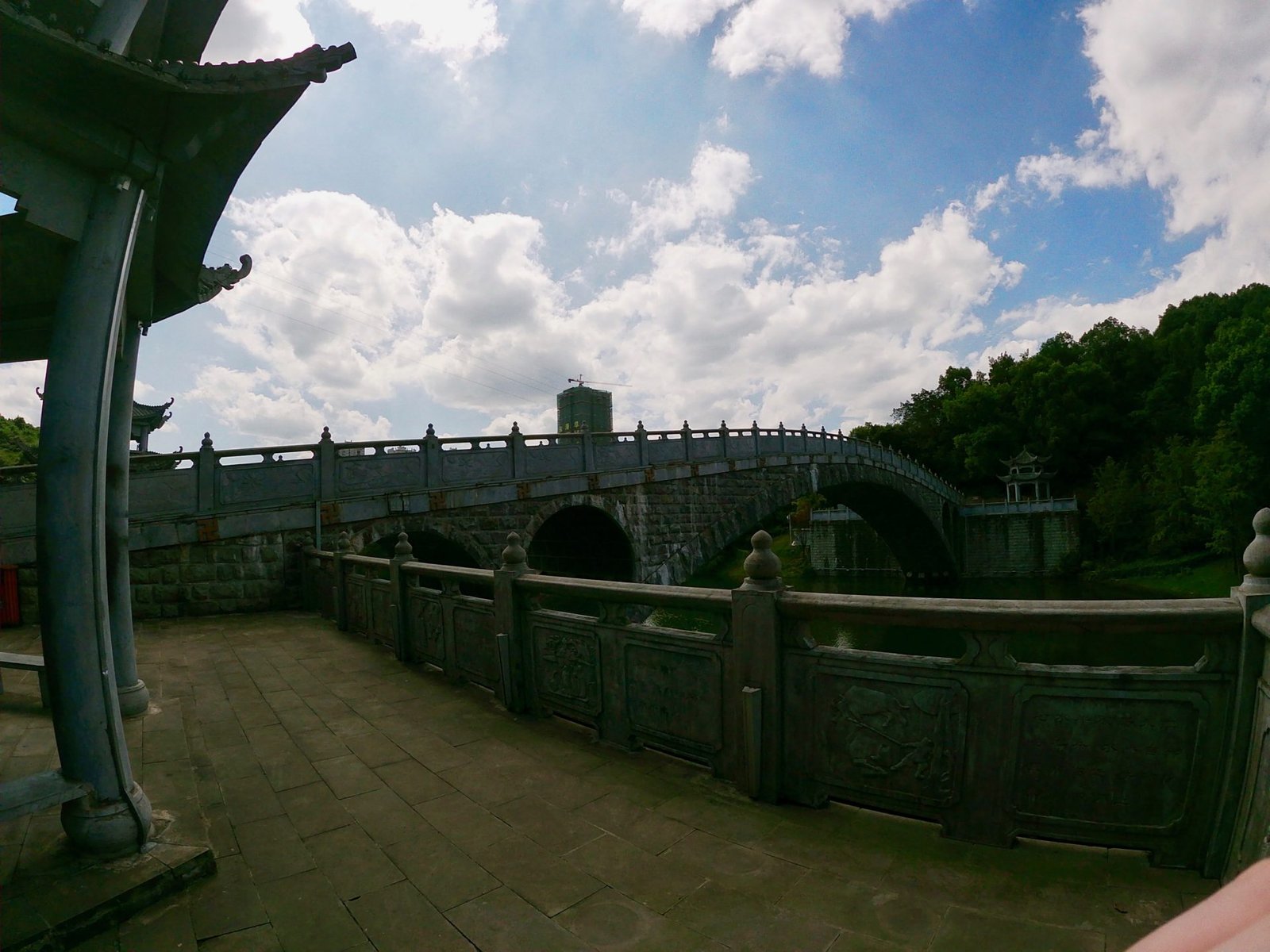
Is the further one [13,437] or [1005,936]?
[13,437]

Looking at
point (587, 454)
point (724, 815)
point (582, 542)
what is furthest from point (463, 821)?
point (582, 542)

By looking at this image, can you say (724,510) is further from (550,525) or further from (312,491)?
(312,491)

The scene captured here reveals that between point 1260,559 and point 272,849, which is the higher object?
point 1260,559

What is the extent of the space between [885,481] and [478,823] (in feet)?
101

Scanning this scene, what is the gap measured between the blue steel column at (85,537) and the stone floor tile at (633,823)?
193 centimetres

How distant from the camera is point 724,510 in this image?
62.7ft

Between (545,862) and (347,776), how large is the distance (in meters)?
1.60

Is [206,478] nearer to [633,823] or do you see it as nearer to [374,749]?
[374,749]

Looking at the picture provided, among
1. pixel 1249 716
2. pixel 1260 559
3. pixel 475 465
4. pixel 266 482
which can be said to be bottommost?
pixel 1249 716

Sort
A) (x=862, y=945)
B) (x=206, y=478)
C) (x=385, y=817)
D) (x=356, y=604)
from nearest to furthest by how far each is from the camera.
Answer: (x=862, y=945) < (x=385, y=817) < (x=356, y=604) < (x=206, y=478)

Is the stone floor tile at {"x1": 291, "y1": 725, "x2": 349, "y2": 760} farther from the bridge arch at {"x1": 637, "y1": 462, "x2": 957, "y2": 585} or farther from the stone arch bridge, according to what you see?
the bridge arch at {"x1": 637, "y1": 462, "x2": 957, "y2": 585}

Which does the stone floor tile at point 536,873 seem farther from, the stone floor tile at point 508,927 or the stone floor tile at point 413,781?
the stone floor tile at point 413,781

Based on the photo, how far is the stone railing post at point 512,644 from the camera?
4496 mm

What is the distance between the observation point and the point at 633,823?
→ 2.89 m
